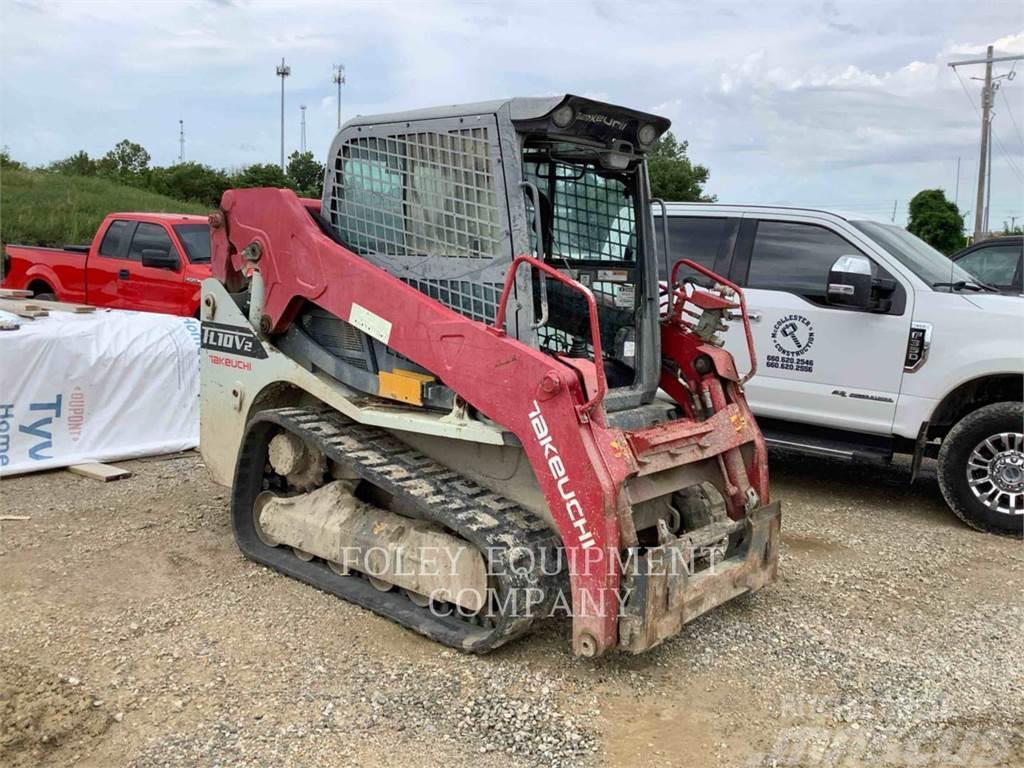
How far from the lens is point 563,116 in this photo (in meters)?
4.18

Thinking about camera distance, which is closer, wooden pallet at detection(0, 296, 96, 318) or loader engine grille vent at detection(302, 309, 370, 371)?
loader engine grille vent at detection(302, 309, 370, 371)

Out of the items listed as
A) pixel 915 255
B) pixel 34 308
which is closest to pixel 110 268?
pixel 34 308

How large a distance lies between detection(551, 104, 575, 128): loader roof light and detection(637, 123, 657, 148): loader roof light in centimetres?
62

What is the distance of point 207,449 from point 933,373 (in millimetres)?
4844

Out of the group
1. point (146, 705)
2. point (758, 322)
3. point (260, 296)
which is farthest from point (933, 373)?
point (146, 705)

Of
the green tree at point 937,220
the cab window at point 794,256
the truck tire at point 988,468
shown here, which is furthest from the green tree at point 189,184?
the truck tire at point 988,468

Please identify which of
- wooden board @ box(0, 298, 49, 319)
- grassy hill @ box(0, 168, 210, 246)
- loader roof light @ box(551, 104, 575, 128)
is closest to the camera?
loader roof light @ box(551, 104, 575, 128)

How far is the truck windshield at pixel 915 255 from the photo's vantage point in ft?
21.8

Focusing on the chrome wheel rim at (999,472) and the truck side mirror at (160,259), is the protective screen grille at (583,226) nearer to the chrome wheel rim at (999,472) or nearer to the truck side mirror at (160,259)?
the chrome wheel rim at (999,472)

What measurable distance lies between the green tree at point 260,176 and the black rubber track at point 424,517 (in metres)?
28.0

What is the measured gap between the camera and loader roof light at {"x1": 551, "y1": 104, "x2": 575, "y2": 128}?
13.6 feet

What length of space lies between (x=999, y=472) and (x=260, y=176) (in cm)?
3266

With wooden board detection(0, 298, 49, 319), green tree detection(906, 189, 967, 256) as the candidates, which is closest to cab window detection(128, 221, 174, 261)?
wooden board detection(0, 298, 49, 319)

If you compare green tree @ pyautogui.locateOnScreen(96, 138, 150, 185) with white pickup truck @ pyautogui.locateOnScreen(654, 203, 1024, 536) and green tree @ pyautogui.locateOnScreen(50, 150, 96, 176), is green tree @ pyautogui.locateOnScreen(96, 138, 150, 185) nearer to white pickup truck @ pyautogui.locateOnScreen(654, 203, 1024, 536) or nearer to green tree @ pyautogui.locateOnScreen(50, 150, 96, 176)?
green tree @ pyautogui.locateOnScreen(50, 150, 96, 176)
